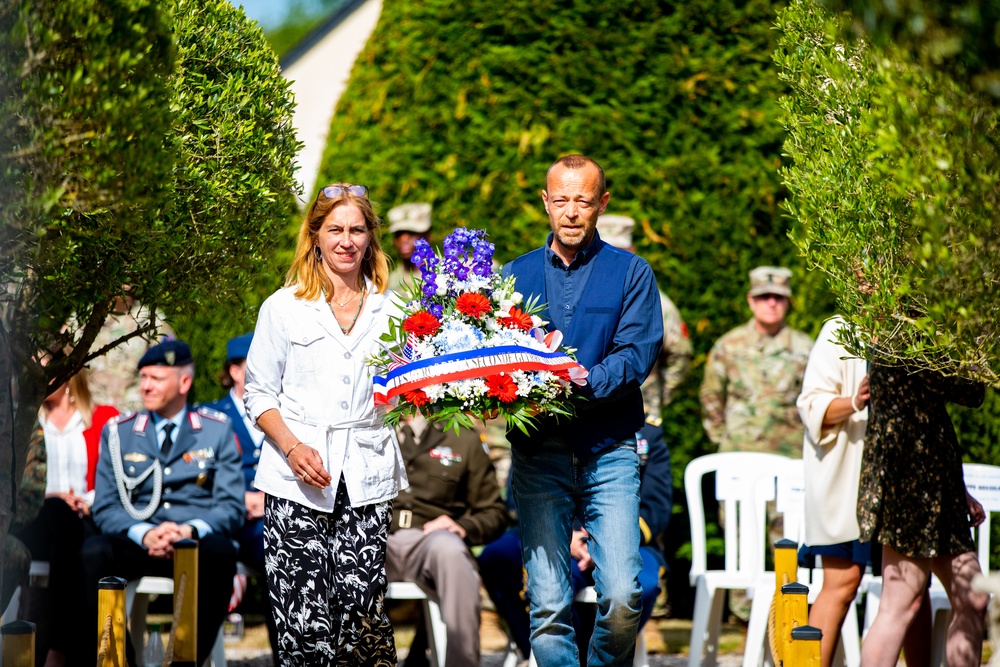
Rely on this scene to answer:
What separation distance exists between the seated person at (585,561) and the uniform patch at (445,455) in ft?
1.63

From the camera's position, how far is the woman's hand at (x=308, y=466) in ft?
14.8

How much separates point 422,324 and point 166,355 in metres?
2.71

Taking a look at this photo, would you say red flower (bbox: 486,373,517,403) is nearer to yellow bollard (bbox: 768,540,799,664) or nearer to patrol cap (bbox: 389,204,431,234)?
yellow bollard (bbox: 768,540,799,664)

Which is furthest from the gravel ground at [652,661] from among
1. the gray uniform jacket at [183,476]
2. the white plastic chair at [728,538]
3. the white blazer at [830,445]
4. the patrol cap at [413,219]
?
the patrol cap at [413,219]

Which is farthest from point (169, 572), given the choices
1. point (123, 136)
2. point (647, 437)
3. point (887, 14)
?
point (887, 14)

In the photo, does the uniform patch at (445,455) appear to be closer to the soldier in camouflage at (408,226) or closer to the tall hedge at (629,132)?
the soldier in camouflage at (408,226)

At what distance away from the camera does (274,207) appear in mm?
5035

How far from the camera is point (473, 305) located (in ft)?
14.4

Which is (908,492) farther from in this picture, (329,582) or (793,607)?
(329,582)

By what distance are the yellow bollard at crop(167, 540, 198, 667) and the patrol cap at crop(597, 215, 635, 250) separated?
3.21 meters

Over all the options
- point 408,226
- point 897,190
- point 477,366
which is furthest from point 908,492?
point 408,226

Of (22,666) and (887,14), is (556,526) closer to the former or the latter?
(22,666)

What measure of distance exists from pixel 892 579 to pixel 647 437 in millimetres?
1862

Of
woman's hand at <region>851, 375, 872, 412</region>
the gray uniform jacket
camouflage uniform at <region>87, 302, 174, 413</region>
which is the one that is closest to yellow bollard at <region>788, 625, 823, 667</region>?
woman's hand at <region>851, 375, 872, 412</region>
